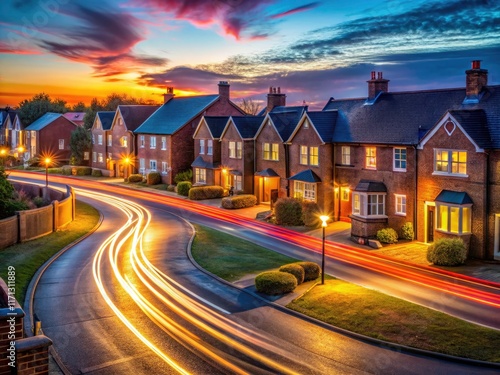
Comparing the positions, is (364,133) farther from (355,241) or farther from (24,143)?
(24,143)

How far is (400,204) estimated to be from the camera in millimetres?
38594

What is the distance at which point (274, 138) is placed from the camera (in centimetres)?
5212

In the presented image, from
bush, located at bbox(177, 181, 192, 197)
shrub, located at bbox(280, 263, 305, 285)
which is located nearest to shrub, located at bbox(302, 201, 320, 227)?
shrub, located at bbox(280, 263, 305, 285)

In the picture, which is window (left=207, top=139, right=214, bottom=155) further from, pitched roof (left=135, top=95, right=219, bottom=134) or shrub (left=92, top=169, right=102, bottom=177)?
shrub (left=92, top=169, right=102, bottom=177)

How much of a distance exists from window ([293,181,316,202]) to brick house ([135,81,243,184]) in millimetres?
23504

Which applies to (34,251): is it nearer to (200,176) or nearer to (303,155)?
(303,155)

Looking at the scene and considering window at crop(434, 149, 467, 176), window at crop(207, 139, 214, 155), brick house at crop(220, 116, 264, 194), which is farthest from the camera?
window at crop(207, 139, 214, 155)

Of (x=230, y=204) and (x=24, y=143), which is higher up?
(x=24, y=143)

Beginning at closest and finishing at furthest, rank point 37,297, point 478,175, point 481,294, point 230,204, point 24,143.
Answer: point 37,297 < point 481,294 < point 478,175 < point 230,204 < point 24,143

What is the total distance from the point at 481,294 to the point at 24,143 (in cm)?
9946

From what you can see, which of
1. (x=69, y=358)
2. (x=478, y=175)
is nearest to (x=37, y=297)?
(x=69, y=358)

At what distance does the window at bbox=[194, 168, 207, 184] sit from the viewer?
6169 centimetres

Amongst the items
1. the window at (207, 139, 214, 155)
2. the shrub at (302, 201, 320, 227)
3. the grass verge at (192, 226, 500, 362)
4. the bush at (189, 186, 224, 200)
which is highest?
the window at (207, 139, 214, 155)

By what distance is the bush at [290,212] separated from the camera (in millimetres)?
43438
